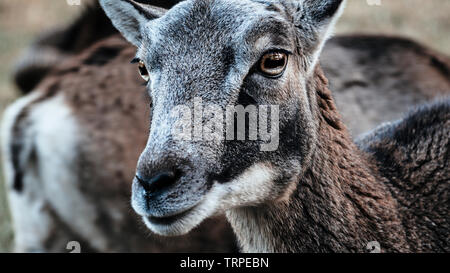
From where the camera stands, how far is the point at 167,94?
3.57 metres

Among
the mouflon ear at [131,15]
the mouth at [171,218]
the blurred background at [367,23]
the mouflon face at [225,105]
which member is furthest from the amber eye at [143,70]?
the blurred background at [367,23]

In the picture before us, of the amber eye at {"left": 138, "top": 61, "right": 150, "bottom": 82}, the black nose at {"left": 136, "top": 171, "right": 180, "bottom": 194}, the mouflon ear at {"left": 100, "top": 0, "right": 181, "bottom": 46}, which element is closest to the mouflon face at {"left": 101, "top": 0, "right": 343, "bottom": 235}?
the black nose at {"left": 136, "top": 171, "right": 180, "bottom": 194}

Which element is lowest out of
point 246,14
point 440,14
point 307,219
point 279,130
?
point 440,14

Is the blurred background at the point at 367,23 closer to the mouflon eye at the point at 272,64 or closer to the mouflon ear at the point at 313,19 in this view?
the mouflon ear at the point at 313,19

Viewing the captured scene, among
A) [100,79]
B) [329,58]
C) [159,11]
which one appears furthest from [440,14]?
[159,11]

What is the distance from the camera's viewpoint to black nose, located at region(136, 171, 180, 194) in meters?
3.24

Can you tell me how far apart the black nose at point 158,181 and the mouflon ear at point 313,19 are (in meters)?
1.25

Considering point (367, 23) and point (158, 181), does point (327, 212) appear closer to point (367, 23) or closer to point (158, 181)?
point (158, 181)

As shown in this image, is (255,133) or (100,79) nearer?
(255,133)

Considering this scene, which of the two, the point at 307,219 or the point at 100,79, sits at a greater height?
the point at 307,219

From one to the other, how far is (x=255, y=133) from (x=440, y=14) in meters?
11.9

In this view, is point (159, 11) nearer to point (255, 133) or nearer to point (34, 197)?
point (255, 133)
